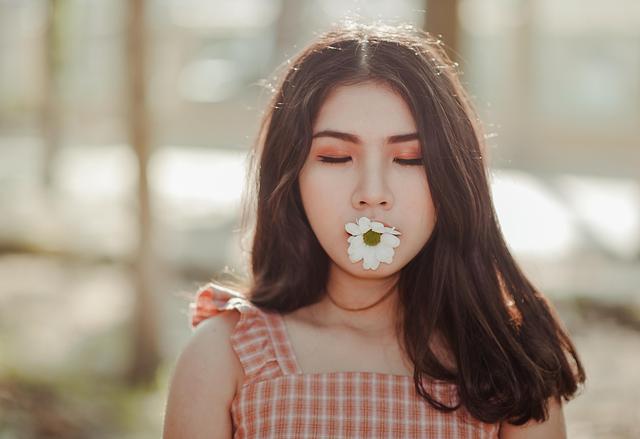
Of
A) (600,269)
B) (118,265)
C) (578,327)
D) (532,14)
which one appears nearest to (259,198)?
(578,327)

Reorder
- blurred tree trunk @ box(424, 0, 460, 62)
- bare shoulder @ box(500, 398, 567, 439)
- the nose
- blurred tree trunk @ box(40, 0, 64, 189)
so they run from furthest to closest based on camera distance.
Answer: blurred tree trunk @ box(40, 0, 64, 189) → blurred tree trunk @ box(424, 0, 460, 62) → bare shoulder @ box(500, 398, 567, 439) → the nose

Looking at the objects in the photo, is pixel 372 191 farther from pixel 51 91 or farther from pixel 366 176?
pixel 51 91

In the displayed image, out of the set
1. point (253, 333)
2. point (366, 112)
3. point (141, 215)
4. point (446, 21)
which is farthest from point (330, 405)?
point (141, 215)

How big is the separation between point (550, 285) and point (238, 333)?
4.77 meters

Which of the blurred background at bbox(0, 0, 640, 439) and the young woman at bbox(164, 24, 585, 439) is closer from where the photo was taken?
the young woman at bbox(164, 24, 585, 439)

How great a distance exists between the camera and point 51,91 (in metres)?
9.70

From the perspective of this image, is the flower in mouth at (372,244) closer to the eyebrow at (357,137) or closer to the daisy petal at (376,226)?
the daisy petal at (376,226)

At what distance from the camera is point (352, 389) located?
5.37 feet

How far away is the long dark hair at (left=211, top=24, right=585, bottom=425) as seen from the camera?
1.64m

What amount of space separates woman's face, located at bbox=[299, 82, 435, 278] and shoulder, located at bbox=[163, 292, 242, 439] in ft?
0.89

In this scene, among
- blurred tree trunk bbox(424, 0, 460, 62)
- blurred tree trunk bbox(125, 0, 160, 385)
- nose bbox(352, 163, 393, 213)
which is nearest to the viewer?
nose bbox(352, 163, 393, 213)

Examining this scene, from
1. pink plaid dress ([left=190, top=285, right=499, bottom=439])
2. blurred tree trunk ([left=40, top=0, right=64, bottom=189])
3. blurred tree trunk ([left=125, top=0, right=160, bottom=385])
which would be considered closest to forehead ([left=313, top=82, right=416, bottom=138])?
pink plaid dress ([left=190, top=285, right=499, bottom=439])

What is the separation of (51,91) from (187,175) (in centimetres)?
268

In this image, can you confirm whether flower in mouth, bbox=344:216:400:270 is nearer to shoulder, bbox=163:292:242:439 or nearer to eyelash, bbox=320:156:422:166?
eyelash, bbox=320:156:422:166
